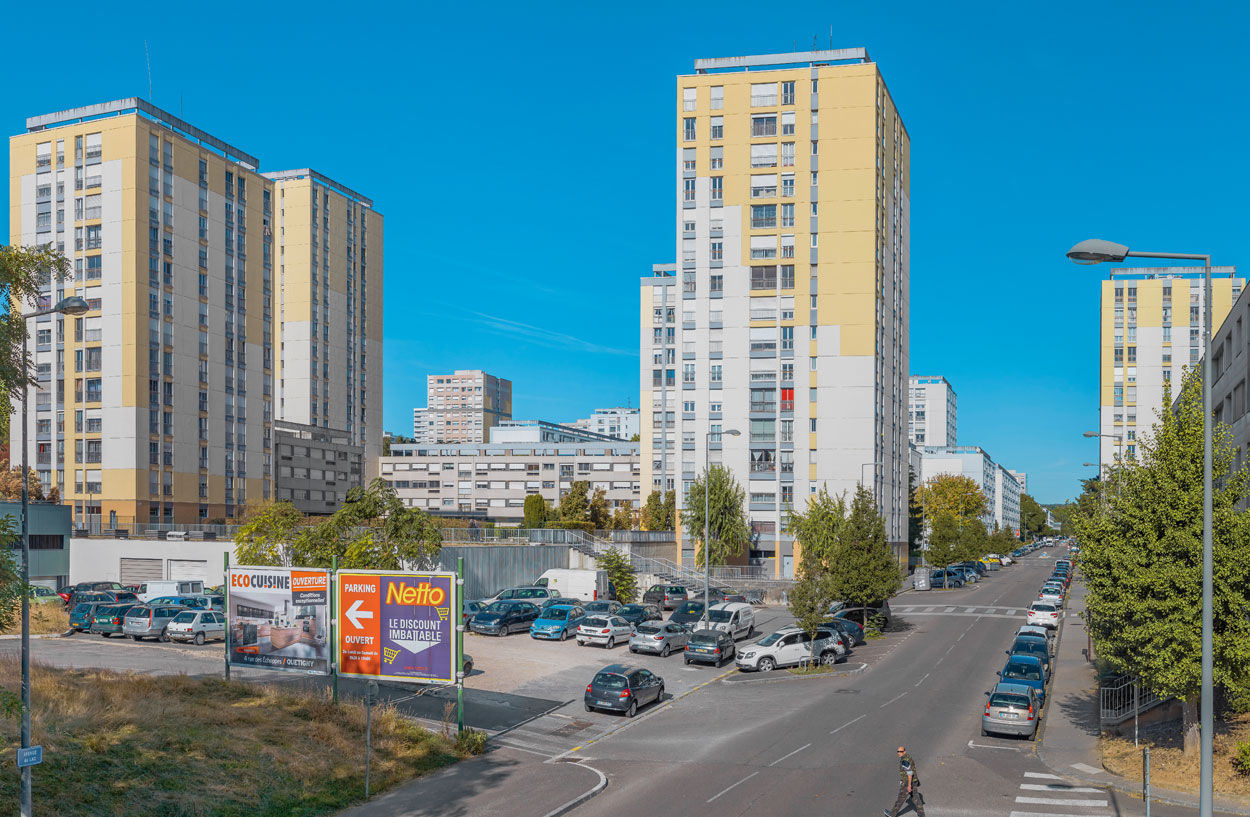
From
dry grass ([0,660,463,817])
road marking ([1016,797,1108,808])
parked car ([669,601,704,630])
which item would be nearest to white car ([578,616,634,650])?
parked car ([669,601,704,630])

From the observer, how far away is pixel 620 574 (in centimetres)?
6284

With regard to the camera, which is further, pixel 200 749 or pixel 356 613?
pixel 356 613

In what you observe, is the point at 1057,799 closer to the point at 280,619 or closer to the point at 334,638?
the point at 334,638

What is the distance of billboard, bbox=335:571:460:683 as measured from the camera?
25.6 m

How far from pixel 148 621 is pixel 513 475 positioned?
8875 cm

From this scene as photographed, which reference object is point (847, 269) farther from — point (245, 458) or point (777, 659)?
point (245, 458)

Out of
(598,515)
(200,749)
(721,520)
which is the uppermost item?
(721,520)

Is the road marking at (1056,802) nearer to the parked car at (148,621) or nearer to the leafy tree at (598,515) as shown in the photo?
the parked car at (148,621)

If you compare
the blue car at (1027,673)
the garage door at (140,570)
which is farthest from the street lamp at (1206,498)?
→ the garage door at (140,570)

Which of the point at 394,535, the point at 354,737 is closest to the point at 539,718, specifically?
the point at 354,737

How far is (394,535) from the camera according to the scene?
38.2m

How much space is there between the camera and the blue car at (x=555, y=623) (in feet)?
152

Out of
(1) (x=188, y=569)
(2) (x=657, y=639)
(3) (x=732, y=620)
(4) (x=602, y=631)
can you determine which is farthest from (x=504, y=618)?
(1) (x=188, y=569)

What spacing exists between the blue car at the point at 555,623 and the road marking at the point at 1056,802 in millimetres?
26560
